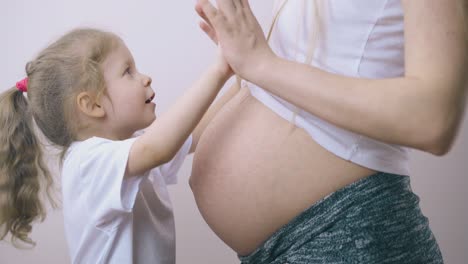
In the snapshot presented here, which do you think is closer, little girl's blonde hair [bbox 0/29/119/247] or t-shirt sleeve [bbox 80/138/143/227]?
t-shirt sleeve [bbox 80/138/143/227]

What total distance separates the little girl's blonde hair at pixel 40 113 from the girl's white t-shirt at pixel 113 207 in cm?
8

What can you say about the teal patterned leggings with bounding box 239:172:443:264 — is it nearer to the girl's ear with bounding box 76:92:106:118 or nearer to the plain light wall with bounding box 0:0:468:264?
the girl's ear with bounding box 76:92:106:118

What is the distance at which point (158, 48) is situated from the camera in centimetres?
163

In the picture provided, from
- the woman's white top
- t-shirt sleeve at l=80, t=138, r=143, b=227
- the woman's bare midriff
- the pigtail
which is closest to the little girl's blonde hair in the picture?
the pigtail

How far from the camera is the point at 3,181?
3.85 ft

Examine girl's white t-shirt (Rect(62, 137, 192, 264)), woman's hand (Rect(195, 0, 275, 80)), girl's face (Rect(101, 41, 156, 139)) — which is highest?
woman's hand (Rect(195, 0, 275, 80))

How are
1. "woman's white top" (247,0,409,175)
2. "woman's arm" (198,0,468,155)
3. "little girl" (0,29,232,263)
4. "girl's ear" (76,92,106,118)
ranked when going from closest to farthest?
"woman's arm" (198,0,468,155), "woman's white top" (247,0,409,175), "little girl" (0,29,232,263), "girl's ear" (76,92,106,118)

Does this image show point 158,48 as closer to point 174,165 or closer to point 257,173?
Result: point 174,165

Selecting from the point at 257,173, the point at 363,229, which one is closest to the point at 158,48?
the point at 257,173

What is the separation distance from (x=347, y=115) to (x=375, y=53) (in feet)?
0.47

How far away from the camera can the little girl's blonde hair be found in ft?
3.60

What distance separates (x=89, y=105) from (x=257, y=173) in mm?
421

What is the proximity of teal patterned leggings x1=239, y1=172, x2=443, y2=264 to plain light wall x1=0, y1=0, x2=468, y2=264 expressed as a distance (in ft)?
2.89

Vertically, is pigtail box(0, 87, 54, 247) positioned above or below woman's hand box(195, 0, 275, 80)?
below
